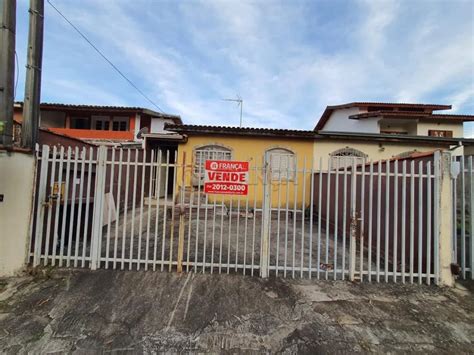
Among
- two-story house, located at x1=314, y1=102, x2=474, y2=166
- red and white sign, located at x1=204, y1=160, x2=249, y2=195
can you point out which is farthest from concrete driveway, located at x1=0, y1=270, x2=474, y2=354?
two-story house, located at x1=314, y1=102, x2=474, y2=166

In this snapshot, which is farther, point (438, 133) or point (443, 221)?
point (438, 133)

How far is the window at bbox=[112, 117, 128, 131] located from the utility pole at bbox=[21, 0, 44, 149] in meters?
14.5

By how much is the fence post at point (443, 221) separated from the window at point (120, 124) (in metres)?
17.9

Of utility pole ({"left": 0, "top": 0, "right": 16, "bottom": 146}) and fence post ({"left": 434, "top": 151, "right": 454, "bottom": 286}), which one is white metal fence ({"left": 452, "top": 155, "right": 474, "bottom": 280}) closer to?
fence post ({"left": 434, "top": 151, "right": 454, "bottom": 286})

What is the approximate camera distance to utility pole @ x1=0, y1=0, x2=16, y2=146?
10.5 feet

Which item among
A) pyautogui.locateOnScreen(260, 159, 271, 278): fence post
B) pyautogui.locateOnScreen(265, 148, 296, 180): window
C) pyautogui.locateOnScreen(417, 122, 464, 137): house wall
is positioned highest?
pyautogui.locateOnScreen(417, 122, 464, 137): house wall

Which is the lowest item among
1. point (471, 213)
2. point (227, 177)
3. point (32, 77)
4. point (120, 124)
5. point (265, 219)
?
point (265, 219)

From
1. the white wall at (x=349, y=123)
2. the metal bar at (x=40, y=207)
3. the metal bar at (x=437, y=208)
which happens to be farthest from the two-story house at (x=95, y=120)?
the metal bar at (x=437, y=208)

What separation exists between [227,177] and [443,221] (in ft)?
10.3

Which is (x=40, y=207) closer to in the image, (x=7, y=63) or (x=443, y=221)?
(x=7, y=63)

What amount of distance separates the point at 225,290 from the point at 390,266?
9.76 feet

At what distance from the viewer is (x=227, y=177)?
334 cm

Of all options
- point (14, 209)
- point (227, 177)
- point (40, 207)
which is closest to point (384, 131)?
point (227, 177)

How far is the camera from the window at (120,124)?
55.4 ft
